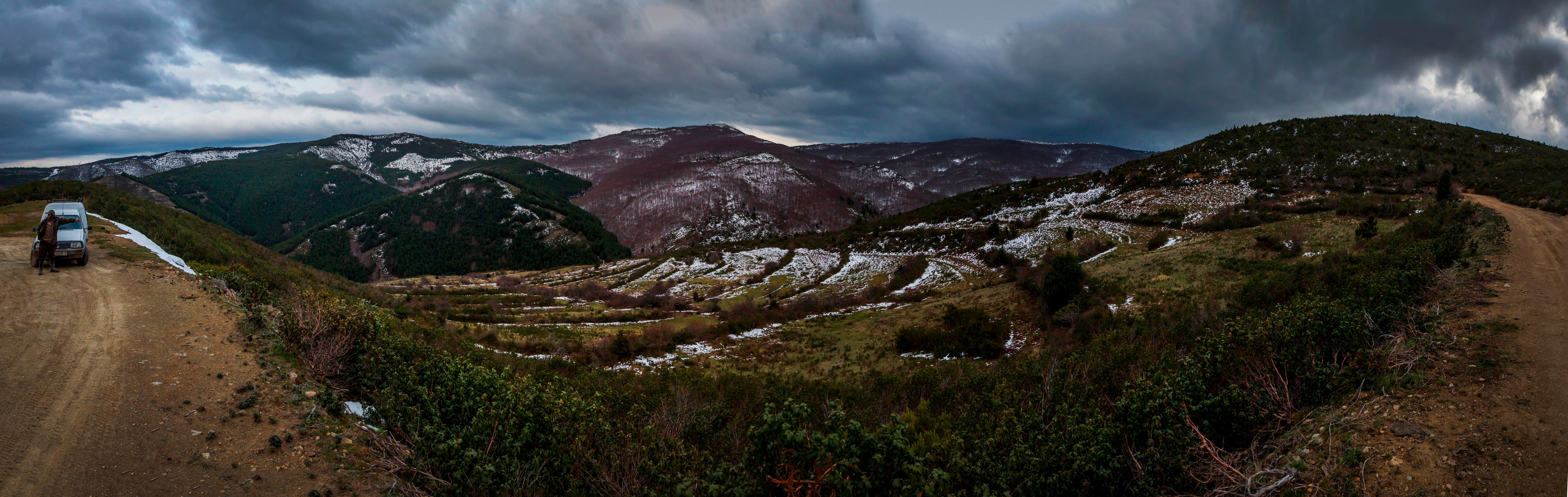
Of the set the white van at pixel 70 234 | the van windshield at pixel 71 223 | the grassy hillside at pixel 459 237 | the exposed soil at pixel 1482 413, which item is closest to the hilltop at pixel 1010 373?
the exposed soil at pixel 1482 413

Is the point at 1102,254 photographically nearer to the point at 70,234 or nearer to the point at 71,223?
the point at 70,234

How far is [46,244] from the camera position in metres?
13.3

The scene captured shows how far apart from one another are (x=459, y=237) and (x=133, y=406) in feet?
616

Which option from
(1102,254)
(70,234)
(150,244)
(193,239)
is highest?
(1102,254)

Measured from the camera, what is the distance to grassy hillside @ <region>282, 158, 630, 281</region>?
157m

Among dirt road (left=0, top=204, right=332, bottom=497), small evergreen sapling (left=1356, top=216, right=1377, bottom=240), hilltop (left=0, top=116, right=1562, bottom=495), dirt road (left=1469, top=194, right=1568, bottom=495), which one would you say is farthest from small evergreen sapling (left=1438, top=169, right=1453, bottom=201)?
dirt road (left=0, top=204, right=332, bottom=497)

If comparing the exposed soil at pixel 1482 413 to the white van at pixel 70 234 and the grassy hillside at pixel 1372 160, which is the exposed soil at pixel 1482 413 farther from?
the white van at pixel 70 234

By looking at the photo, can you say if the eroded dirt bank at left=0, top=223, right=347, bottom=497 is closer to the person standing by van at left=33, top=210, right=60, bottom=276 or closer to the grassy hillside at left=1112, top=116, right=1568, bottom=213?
the person standing by van at left=33, top=210, right=60, bottom=276

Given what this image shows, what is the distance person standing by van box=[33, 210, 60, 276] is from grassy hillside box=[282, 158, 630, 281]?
5449 inches

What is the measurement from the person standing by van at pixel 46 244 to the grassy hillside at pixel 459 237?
138 m

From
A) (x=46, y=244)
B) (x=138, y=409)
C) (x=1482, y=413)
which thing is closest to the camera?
(x=1482, y=413)

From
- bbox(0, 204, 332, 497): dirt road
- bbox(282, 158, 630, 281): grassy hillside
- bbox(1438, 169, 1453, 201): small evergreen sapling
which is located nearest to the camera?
bbox(0, 204, 332, 497): dirt road

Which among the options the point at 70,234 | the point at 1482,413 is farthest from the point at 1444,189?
the point at 70,234

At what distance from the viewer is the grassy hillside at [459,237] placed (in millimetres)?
157125
